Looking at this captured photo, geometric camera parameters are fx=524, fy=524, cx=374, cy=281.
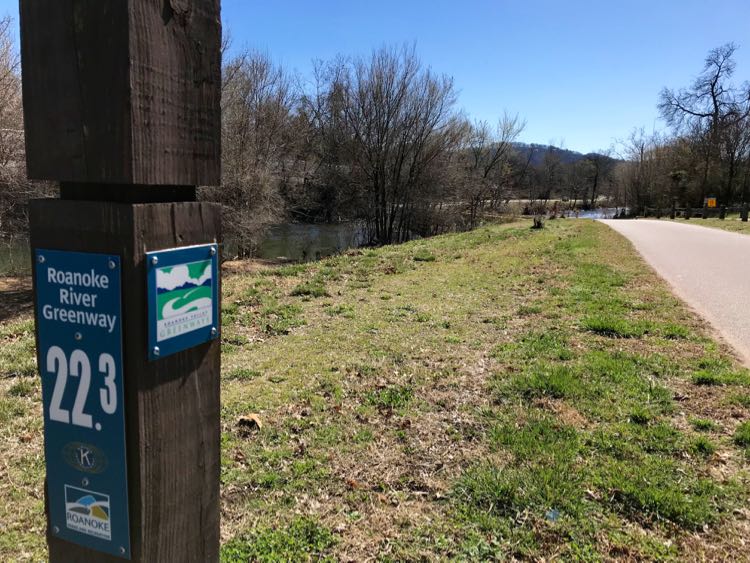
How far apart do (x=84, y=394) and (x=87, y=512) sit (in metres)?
0.35

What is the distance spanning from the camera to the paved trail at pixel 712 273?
22.1 feet

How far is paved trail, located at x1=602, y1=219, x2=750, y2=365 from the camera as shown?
22.1 ft

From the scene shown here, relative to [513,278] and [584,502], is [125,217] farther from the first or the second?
[513,278]

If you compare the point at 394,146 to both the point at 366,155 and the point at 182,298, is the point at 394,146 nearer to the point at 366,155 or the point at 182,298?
the point at 366,155

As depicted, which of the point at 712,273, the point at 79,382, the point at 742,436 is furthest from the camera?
the point at 712,273

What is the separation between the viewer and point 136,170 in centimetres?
131

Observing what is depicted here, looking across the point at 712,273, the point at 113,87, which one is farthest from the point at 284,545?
the point at 712,273

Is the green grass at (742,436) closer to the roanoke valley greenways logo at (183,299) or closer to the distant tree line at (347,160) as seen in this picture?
the roanoke valley greenways logo at (183,299)

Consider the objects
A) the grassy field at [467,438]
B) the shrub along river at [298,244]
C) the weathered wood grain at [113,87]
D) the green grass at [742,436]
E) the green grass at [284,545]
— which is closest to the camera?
the weathered wood grain at [113,87]

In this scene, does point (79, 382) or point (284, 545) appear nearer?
point (79, 382)

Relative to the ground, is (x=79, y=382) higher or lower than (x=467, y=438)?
higher

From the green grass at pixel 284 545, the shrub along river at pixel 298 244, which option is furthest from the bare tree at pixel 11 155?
the green grass at pixel 284 545

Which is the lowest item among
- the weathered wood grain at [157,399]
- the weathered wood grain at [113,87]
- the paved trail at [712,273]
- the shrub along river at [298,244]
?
the shrub along river at [298,244]

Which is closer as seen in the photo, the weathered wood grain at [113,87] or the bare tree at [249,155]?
the weathered wood grain at [113,87]
